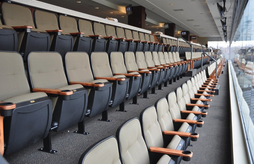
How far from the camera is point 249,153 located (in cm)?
101

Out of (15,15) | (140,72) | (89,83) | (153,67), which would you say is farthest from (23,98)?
(153,67)

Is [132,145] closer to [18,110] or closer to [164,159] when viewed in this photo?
[164,159]

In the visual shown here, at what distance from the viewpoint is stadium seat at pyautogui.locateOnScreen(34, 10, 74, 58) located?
4.49ft

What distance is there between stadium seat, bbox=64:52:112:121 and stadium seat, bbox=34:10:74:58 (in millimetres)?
176

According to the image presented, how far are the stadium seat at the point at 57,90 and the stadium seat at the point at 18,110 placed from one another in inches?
2.7

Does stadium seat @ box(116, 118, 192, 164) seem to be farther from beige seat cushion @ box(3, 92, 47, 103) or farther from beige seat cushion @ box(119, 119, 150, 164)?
beige seat cushion @ box(3, 92, 47, 103)

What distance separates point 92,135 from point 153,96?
3.52ft

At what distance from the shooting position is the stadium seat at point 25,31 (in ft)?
3.84

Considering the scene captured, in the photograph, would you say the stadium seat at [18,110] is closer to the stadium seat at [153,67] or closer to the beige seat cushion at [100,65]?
the beige seat cushion at [100,65]

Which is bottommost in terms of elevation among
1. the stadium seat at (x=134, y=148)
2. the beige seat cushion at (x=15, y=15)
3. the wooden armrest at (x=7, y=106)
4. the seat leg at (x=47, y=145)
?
the seat leg at (x=47, y=145)

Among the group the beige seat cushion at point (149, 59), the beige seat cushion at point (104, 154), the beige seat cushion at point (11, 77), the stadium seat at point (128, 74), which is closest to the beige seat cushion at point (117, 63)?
the stadium seat at point (128, 74)

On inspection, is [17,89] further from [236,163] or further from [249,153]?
[249,153]

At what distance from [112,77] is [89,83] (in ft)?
0.91

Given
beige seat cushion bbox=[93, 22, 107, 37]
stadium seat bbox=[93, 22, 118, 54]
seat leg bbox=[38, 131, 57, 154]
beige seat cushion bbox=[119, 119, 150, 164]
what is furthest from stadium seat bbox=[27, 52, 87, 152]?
beige seat cushion bbox=[93, 22, 107, 37]
